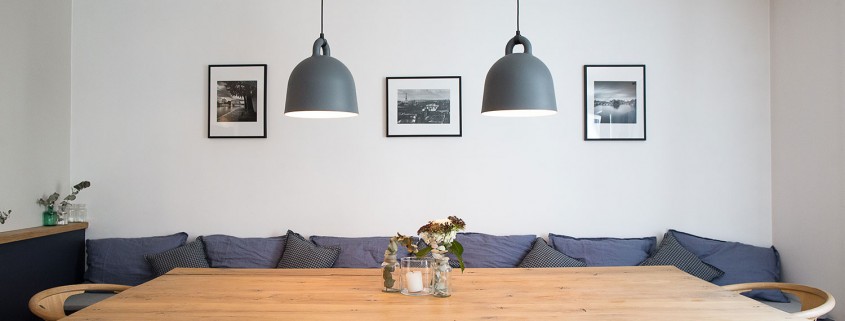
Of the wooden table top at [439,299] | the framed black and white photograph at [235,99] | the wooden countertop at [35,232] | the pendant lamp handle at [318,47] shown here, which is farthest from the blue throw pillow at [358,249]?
the pendant lamp handle at [318,47]

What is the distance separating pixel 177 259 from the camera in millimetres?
3633

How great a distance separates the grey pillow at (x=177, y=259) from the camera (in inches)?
142

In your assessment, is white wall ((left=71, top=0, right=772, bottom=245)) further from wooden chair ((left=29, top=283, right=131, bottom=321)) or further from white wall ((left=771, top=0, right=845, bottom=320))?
wooden chair ((left=29, top=283, right=131, bottom=321))

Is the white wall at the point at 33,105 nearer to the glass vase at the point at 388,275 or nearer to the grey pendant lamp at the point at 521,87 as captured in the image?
the glass vase at the point at 388,275

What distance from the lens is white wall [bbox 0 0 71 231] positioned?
335cm

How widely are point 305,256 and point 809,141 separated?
3.26 metres

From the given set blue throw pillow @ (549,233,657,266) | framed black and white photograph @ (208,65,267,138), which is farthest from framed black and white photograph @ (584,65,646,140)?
framed black and white photograph @ (208,65,267,138)

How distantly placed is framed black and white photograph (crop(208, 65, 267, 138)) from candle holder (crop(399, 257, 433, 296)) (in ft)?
7.02

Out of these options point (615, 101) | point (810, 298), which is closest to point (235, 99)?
point (615, 101)

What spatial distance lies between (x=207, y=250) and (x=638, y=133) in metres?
3.10

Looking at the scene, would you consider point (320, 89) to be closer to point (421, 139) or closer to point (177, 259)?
point (421, 139)

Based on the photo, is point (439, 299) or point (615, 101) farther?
point (615, 101)

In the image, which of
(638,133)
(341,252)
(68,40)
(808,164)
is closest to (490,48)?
(638,133)

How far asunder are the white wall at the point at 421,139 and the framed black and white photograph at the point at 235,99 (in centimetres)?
7
